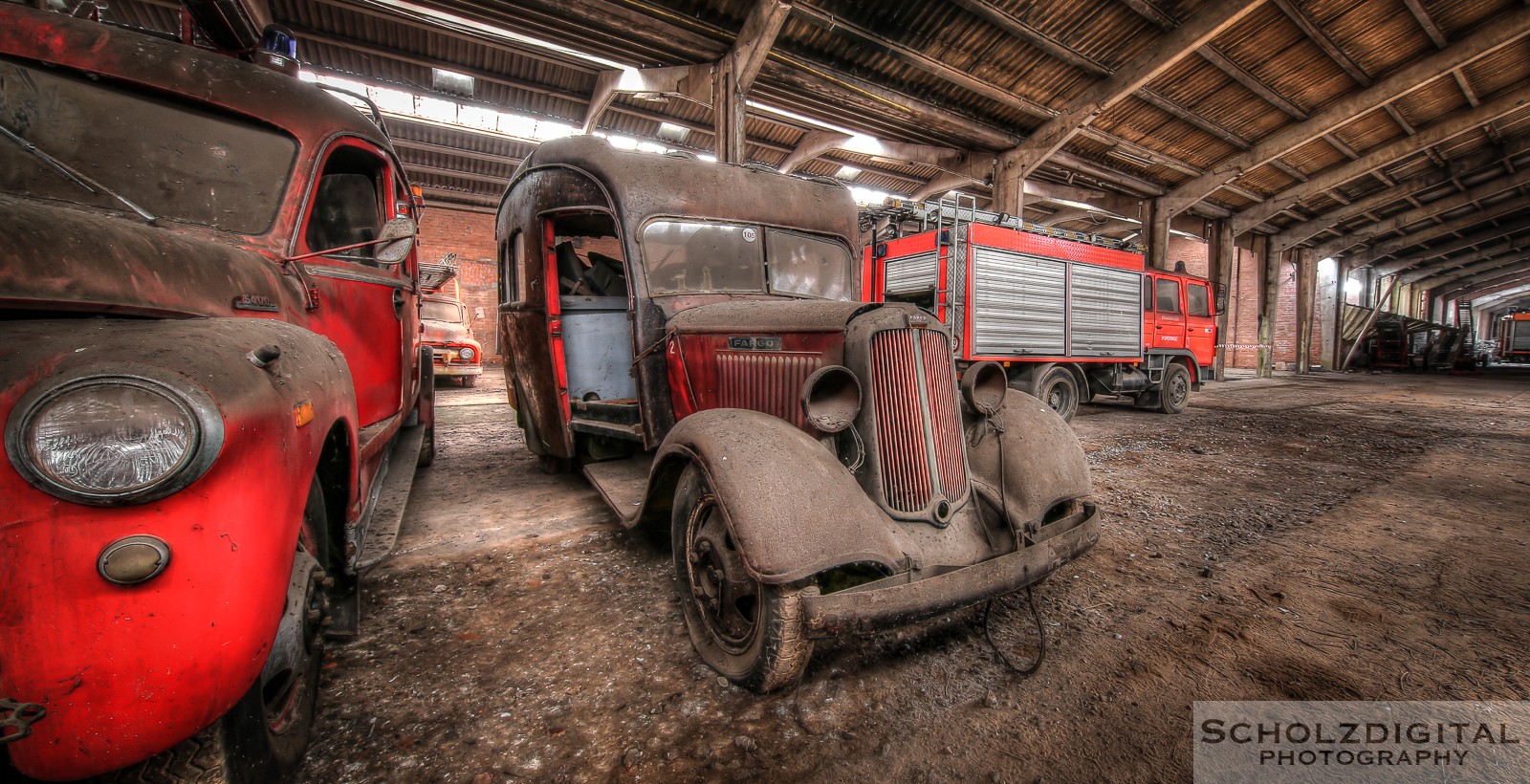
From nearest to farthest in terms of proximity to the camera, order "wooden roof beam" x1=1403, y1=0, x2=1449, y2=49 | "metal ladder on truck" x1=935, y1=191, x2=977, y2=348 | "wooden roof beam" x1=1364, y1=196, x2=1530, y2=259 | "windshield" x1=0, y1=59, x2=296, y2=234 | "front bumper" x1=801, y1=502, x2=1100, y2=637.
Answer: "front bumper" x1=801, y1=502, x2=1100, y2=637 → "windshield" x1=0, y1=59, x2=296, y2=234 → "metal ladder on truck" x1=935, y1=191, x2=977, y2=348 → "wooden roof beam" x1=1403, y1=0, x2=1449, y2=49 → "wooden roof beam" x1=1364, y1=196, x2=1530, y2=259

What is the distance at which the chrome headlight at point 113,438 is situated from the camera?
91 centimetres

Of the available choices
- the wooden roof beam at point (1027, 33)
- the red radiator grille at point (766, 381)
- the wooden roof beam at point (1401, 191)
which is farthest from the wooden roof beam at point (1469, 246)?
the red radiator grille at point (766, 381)

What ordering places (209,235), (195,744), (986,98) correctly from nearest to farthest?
1. (195,744)
2. (209,235)
3. (986,98)

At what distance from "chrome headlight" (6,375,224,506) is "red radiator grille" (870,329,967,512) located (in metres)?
1.78

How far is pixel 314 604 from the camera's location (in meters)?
1.65

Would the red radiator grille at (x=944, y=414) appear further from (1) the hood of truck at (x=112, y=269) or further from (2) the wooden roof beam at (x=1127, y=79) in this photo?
(2) the wooden roof beam at (x=1127, y=79)

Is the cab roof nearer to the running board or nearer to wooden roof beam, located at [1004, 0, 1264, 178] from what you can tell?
the running board

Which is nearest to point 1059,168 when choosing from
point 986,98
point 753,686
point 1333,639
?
point 986,98

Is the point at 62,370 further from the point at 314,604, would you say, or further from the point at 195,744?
the point at 314,604

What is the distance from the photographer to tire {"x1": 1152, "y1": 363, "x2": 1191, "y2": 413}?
376 inches

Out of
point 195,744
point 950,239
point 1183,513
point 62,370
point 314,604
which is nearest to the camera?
point 62,370

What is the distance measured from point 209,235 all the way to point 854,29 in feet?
26.4

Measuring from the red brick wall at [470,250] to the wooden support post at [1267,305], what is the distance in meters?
24.1

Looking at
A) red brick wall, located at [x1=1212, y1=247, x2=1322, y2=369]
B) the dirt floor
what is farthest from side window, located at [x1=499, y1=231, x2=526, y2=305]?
red brick wall, located at [x1=1212, y1=247, x2=1322, y2=369]
